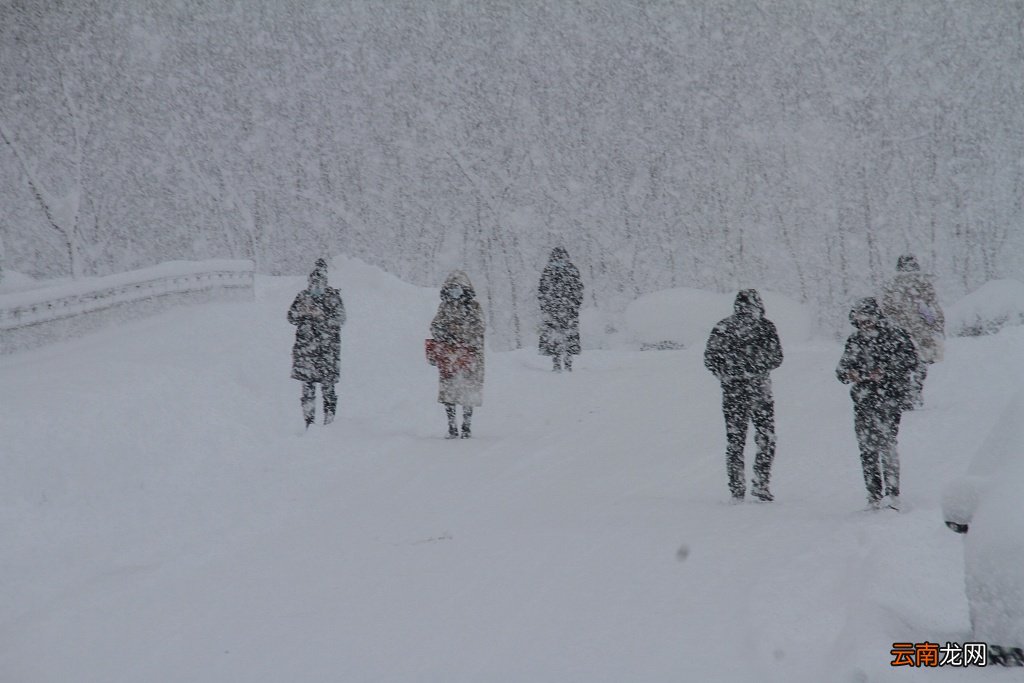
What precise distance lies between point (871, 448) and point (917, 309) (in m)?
4.69

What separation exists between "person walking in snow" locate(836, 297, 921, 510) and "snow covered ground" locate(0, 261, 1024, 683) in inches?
13.7

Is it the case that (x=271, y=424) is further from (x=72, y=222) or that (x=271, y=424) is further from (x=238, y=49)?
(x=238, y=49)

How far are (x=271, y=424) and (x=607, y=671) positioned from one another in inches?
353

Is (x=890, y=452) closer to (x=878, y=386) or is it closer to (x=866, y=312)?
(x=878, y=386)

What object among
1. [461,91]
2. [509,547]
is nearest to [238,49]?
[461,91]

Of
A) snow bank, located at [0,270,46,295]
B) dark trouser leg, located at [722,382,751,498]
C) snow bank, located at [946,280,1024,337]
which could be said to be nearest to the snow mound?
snow bank, located at [946,280,1024,337]

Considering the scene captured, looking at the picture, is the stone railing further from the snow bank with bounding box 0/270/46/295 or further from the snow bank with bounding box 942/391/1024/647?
the snow bank with bounding box 942/391/1024/647

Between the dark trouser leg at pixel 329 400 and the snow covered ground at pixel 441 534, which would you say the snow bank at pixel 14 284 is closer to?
the snow covered ground at pixel 441 534

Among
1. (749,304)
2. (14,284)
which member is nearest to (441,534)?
(749,304)

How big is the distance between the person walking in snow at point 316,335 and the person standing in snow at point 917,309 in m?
6.56

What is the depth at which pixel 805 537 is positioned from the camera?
713cm

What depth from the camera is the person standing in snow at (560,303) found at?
17750 millimetres

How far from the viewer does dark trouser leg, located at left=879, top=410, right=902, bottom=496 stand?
811 cm

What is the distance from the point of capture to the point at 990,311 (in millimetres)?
21844
